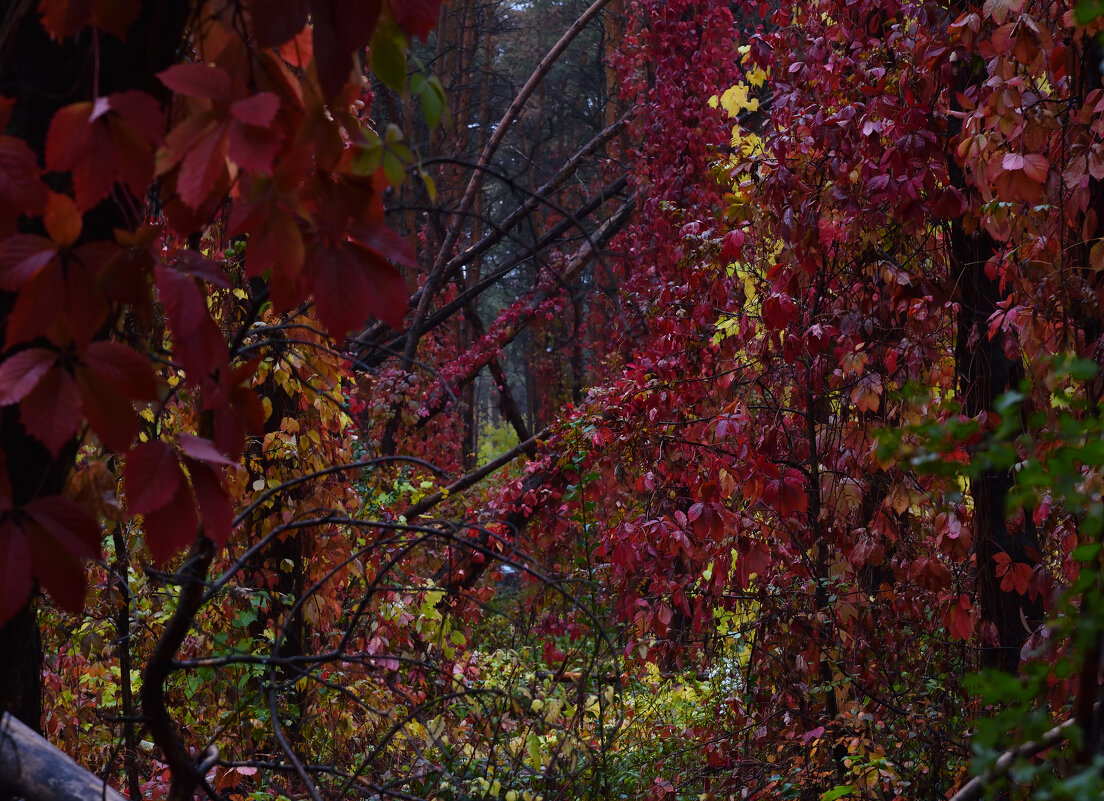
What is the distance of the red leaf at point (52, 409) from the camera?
919 mm

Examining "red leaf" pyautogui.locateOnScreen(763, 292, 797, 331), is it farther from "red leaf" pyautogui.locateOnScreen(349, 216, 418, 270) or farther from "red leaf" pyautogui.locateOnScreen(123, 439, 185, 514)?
"red leaf" pyautogui.locateOnScreen(123, 439, 185, 514)

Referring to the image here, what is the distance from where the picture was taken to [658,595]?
13.2ft

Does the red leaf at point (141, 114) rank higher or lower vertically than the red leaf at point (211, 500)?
higher

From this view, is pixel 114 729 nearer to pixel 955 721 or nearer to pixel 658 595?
pixel 658 595

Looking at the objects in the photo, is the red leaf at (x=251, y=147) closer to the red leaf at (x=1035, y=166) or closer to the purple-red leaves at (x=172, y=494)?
the purple-red leaves at (x=172, y=494)

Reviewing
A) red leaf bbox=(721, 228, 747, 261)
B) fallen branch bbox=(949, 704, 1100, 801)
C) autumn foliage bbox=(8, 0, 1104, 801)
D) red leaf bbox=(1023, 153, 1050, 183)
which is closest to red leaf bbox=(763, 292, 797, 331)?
autumn foliage bbox=(8, 0, 1104, 801)

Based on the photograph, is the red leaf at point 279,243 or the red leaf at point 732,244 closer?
the red leaf at point 279,243

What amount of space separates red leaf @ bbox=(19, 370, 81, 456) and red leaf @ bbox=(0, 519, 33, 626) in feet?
0.32

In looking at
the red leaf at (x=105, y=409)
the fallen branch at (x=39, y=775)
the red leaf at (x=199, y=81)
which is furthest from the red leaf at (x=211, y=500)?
the fallen branch at (x=39, y=775)

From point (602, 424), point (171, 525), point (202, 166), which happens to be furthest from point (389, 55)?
point (602, 424)

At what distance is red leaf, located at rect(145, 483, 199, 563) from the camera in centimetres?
105

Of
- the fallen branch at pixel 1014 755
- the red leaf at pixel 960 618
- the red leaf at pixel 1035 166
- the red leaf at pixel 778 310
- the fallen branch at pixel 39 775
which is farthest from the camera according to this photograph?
the red leaf at pixel 778 310

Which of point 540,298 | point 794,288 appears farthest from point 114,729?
point 540,298

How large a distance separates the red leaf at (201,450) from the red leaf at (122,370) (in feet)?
0.27
